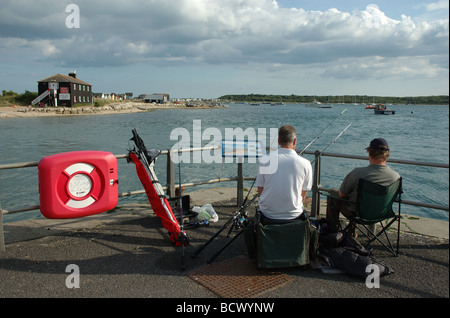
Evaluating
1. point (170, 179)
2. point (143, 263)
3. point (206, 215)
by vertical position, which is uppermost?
point (170, 179)

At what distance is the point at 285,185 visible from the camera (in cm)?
398

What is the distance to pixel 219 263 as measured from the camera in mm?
4410

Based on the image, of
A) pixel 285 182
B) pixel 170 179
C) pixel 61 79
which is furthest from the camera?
pixel 61 79

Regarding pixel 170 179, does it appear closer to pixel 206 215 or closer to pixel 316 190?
pixel 206 215

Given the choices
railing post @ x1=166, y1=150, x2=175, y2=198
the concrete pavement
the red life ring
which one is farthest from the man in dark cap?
the red life ring

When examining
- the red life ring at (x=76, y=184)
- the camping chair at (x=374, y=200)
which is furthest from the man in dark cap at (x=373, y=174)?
the red life ring at (x=76, y=184)

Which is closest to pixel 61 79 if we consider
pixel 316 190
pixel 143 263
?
pixel 316 190

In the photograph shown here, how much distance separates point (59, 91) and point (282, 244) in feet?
284

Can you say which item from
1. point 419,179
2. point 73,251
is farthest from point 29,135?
point 73,251

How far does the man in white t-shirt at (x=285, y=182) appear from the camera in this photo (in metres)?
3.96

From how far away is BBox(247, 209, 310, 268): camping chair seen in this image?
13.3ft
